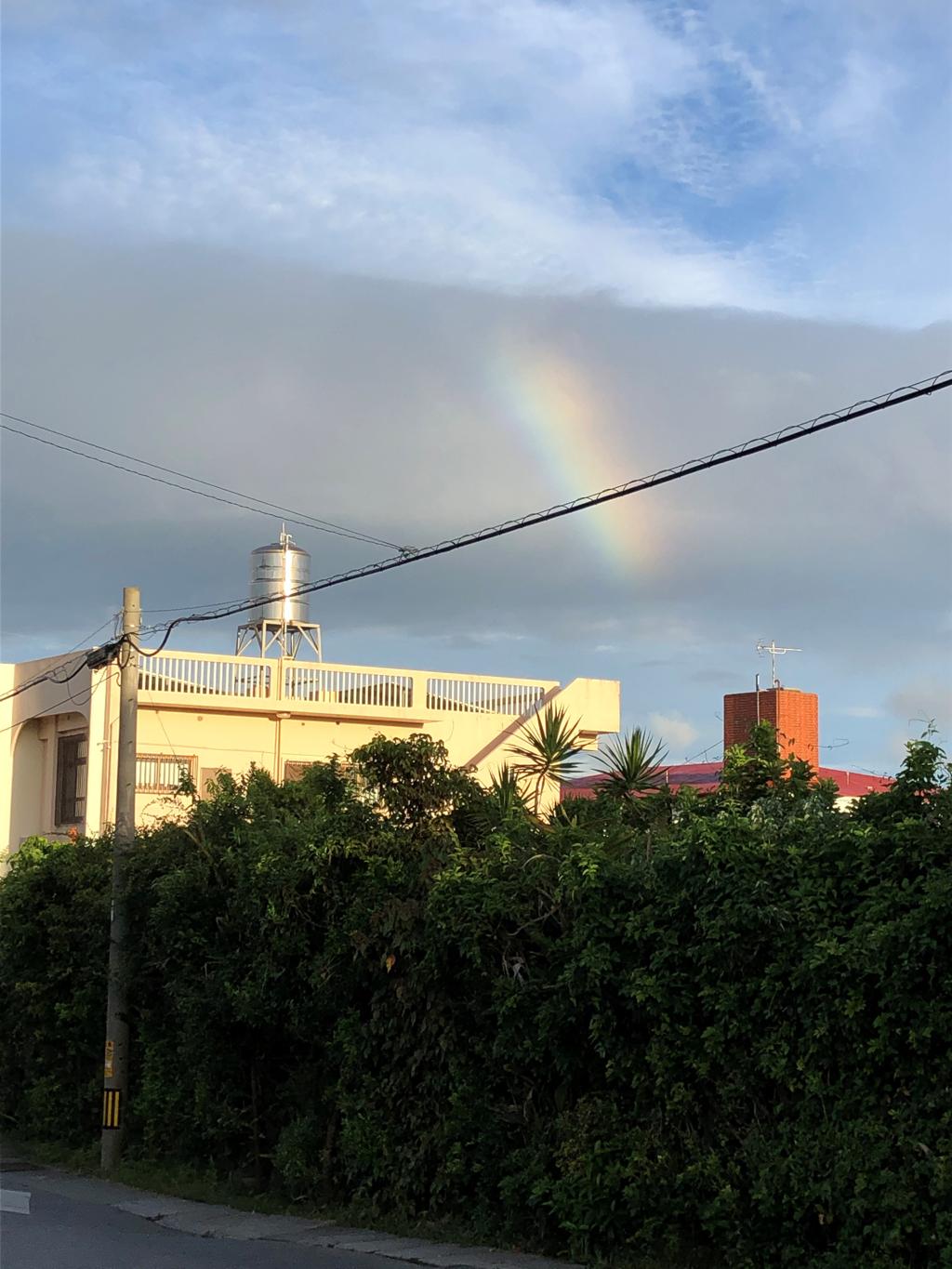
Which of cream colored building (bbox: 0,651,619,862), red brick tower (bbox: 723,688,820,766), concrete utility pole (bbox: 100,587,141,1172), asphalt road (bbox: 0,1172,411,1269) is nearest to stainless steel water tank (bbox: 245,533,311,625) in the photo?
cream colored building (bbox: 0,651,619,862)

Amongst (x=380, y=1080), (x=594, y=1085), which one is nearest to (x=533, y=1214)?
(x=594, y=1085)

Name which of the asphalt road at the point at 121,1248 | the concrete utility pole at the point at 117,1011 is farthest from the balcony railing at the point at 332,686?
the asphalt road at the point at 121,1248

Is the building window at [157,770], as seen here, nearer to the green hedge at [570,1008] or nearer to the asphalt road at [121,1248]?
the green hedge at [570,1008]

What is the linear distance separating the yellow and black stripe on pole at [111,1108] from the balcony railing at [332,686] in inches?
535

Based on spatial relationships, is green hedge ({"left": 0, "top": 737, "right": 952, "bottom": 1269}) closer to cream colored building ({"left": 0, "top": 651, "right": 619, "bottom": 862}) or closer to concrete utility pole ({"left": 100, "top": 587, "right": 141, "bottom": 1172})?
concrete utility pole ({"left": 100, "top": 587, "right": 141, "bottom": 1172})

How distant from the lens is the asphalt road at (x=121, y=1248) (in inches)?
478

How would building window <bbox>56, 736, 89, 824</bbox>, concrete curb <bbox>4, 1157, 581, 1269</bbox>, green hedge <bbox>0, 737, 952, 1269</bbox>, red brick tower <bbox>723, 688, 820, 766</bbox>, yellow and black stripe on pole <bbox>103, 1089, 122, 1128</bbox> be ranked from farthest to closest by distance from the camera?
red brick tower <bbox>723, 688, 820, 766</bbox>
building window <bbox>56, 736, 89, 824</bbox>
yellow and black stripe on pole <bbox>103, 1089, 122, 1128</bbox>
concrete curb <bbox>4, 1157, 581, 1269</bbox>
green hedge <bbox>0, 737, 952, 1269</bbox>

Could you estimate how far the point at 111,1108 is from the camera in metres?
18.3

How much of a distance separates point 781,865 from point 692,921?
88 cm

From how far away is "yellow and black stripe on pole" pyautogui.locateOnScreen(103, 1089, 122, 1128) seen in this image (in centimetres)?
1827

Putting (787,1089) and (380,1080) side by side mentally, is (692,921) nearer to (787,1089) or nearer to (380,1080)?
(787,1089)

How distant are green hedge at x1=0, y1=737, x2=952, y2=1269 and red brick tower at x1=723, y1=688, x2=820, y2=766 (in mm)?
23534

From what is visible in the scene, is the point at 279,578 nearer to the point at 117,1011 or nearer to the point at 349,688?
the point at 349,688

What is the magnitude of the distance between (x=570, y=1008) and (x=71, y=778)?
22.8m
